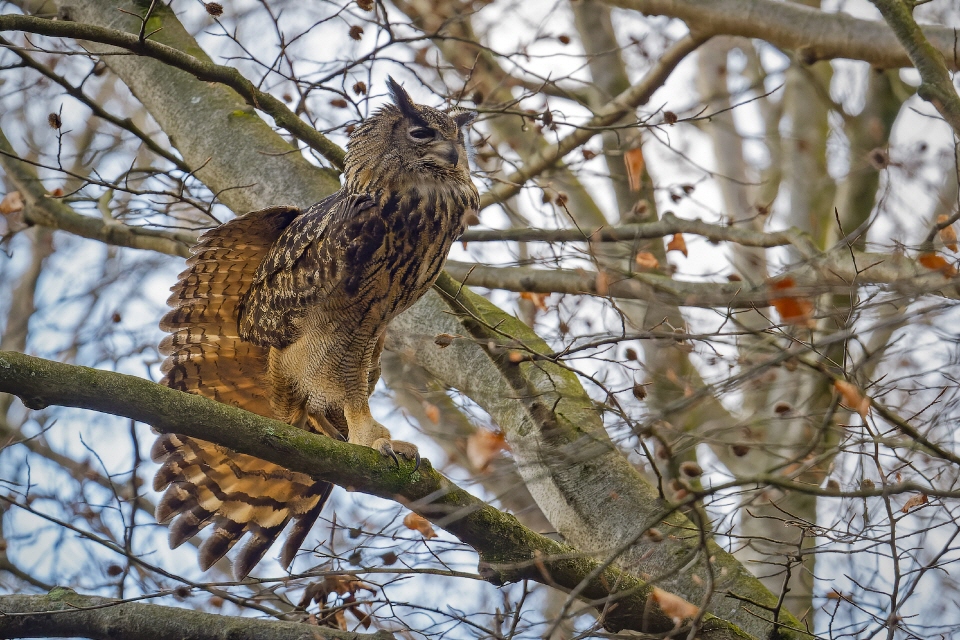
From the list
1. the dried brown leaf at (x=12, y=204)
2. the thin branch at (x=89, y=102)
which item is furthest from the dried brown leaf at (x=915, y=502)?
the dried brown leaf at (x=12, y=204)

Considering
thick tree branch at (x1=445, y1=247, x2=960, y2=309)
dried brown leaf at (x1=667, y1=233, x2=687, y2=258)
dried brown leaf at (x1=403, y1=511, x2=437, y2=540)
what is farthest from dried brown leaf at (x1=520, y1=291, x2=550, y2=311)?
dried brown leaf at (x1=403, y1=511, x2=437, y2=540)

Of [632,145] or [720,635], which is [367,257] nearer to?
[720,635]

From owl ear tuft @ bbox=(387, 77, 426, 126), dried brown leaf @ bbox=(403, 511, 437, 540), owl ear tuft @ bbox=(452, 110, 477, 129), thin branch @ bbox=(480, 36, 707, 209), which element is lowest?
dried brown leaf @ bbox=(403, 511, 437, 540)

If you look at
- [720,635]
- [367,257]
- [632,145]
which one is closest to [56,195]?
[367,257]

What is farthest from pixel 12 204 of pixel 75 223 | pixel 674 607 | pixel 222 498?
pixel 674 607

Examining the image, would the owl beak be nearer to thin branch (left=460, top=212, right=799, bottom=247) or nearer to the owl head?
the owl head

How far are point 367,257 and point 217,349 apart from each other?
98 centimetres

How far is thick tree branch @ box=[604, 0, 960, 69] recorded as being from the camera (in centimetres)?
482

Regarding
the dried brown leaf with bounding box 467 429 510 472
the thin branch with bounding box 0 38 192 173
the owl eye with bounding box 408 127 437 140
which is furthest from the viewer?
the thin branch with bounding box 0 38 192 173

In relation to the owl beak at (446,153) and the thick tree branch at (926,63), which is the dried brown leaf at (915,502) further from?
the owl beak at (446,153)

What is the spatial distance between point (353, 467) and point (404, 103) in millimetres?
1510

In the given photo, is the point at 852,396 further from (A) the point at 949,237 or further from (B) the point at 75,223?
(B) the point at 75,223

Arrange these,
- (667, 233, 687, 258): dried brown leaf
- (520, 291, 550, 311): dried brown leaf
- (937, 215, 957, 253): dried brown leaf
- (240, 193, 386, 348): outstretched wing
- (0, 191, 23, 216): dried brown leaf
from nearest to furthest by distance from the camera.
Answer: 1. (937, 215, 957, 253): dried brown leaf
2. (240, 193, 386, 348): outstretched wing
3. (667, 233, 687, 258): dried brown leaf
4. (0, 191, 23, 216): dried brown leaf
5. (520, 291, 550, 311): dried brown leaf

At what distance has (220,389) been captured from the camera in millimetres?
4055
